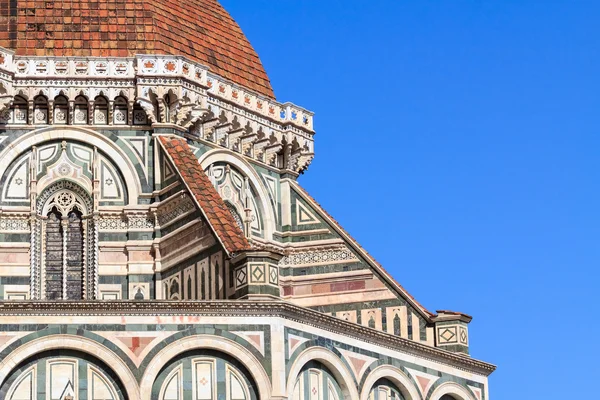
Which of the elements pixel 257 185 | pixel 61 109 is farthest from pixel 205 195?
pixel 61 109

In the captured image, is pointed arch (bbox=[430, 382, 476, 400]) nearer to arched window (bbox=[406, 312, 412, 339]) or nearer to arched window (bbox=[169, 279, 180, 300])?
arched window (bbox=[406, 312, 412, 339])

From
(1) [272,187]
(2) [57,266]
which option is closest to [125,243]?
(2) [57,266]

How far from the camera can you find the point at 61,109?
1820 inches

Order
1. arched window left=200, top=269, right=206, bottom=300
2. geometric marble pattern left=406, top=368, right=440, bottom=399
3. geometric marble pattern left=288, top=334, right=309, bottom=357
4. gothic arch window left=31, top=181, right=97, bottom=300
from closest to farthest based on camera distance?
geometric marble pattern left=288, top=334, right=309, bottom=357 → arched window left=200, top=269, right=206, bottom=300 → geometric marble pattern left=406, top=368, right=440, bottom=399 → gothic arch window left=31, top=181, right=97, bottom=300

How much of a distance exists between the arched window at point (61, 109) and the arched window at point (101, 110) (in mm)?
689

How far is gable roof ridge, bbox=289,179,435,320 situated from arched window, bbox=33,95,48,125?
22.7 feet

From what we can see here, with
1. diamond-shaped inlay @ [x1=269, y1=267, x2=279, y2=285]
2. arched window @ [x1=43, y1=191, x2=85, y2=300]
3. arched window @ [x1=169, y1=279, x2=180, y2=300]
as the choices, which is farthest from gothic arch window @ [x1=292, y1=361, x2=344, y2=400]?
arched window @ [x1=43, y1=191, x2=85, y2=300]

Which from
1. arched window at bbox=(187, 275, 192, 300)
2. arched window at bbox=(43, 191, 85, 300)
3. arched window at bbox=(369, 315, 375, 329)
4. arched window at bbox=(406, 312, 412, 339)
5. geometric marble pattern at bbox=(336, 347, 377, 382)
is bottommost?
geometric marble pattern at bbox=(336, 347, 377, 382)

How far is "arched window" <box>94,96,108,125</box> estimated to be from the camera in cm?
4616

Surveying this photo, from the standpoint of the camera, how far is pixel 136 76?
46.2 metres

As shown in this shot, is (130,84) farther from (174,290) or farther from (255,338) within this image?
(255,338)

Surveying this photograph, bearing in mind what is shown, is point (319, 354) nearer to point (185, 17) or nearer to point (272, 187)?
point (272, 187)

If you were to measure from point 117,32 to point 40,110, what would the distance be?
9.95 feet

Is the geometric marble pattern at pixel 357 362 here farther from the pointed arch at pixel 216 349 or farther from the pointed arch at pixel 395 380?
the pointed arch at pixel 216 349
